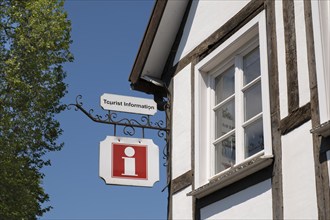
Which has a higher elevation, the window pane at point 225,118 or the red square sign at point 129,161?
the window pane at point 225,118

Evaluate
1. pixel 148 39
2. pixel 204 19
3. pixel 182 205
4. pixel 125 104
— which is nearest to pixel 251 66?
pixel 204 19

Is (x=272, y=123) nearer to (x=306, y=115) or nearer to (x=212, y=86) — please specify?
(x=306, y=115)

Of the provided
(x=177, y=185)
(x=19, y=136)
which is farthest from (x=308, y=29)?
(x=19, y=136)

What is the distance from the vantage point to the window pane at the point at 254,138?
6.95 meters

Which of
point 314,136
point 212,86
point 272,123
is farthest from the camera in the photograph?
point 212,86

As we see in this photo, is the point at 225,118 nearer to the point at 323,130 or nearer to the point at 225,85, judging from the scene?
the point at 225,85

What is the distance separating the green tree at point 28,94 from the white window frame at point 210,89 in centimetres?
888

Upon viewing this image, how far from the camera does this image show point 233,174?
22.4 feet

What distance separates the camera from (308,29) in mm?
6227

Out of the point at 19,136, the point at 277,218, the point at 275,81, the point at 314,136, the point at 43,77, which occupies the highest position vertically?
the point at 43,77

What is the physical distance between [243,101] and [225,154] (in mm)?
602

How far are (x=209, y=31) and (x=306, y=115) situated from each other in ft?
8.19

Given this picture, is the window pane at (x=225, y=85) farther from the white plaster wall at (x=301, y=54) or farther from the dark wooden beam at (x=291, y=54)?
the white plaster wall at (x=301, y=54)

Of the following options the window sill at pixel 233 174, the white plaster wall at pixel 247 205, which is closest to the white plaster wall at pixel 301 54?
the window sill at pixel 233 174
